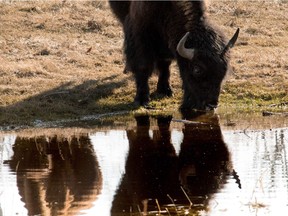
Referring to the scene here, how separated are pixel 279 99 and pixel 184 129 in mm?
2841

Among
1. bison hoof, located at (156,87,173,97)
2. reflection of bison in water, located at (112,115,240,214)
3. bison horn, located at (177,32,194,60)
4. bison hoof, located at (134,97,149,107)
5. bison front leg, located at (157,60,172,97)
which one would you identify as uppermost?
bison horn, located at (177,32,194,60)

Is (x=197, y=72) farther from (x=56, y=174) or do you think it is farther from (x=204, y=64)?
(x=56, y=174)

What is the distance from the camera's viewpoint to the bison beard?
12188mm

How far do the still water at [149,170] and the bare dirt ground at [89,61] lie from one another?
5.25 ft

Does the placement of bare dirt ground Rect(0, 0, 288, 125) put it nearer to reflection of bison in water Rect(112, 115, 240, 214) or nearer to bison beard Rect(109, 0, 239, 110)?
bison beard Rect(109, 0, 239, 110)

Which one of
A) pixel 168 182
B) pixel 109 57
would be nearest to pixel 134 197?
pixel 168 182

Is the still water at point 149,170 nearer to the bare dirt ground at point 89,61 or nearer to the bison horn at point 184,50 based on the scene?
the bison horn at point 184,50

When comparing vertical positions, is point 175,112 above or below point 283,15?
below

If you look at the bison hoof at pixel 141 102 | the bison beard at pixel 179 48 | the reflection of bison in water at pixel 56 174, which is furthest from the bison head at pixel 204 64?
the reflection of bison in water at pixel 56 174

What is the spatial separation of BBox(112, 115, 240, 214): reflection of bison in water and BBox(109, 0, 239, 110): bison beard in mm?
657

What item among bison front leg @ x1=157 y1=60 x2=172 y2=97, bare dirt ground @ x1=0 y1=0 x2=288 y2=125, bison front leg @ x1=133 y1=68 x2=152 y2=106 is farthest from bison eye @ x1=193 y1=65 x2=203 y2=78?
bison front leg @ x1=157 y1=60 x2=172 y2=97

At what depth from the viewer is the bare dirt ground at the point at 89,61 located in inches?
534

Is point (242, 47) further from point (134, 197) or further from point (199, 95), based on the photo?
point (134, 197)

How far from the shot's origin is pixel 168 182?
28.3 feet
